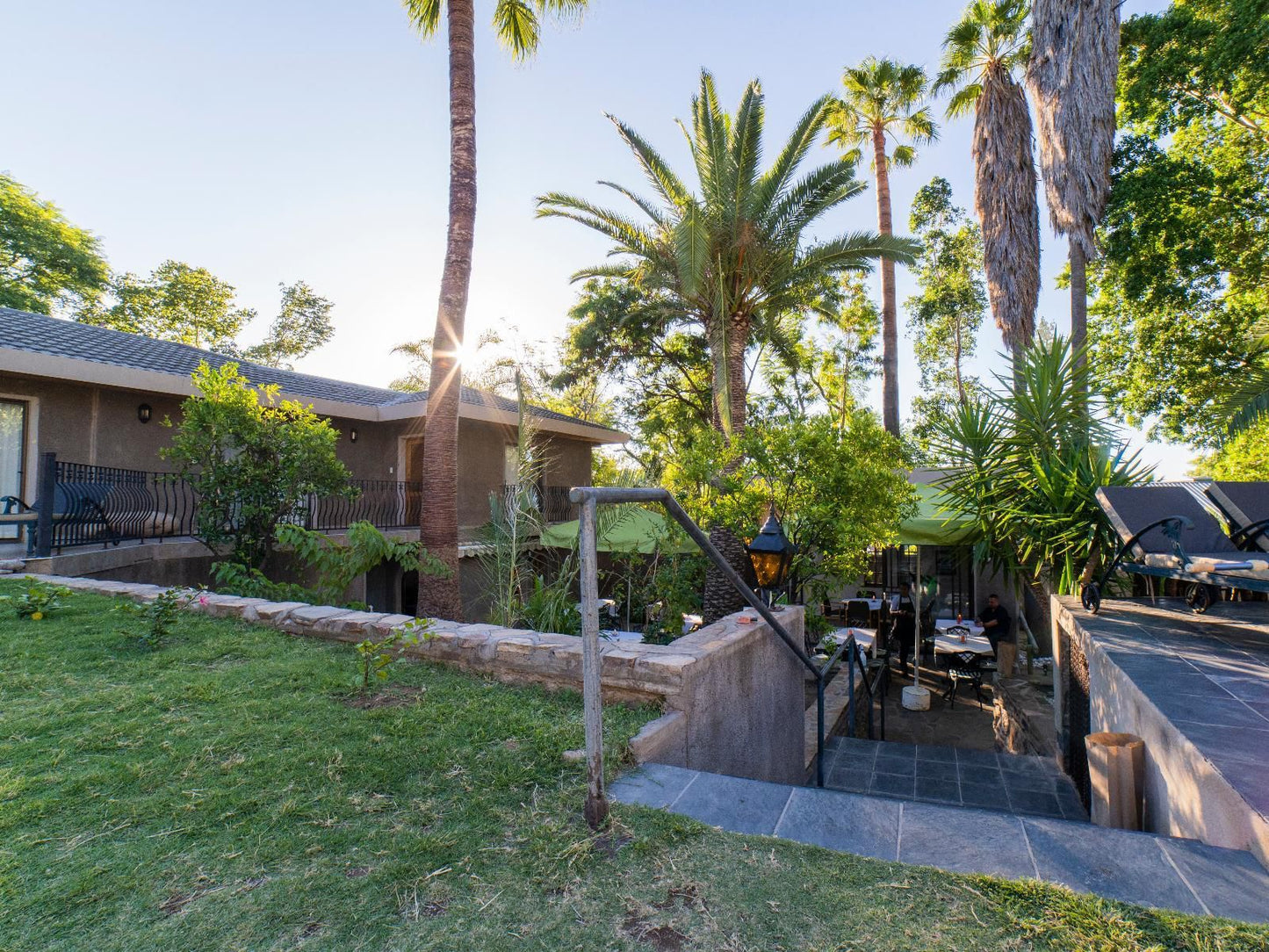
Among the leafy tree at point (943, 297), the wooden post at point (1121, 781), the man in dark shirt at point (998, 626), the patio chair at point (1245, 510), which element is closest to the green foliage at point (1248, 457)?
the man in dark shirt at point (998, 626)

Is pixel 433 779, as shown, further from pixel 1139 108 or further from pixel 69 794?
pixel 1139 108

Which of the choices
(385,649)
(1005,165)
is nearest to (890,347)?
(1005,165)

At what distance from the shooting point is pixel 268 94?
438 inches

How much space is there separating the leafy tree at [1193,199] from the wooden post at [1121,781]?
1199 cm

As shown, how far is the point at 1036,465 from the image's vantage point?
236 inches

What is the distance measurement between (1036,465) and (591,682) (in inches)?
219

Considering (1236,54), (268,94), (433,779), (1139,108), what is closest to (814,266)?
(1139,108)

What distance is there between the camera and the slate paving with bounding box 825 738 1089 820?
188 inches

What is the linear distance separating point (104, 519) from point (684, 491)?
7.85m

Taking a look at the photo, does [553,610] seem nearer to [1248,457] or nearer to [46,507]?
[46,507]

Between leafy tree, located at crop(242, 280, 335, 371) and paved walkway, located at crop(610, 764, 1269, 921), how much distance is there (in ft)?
100

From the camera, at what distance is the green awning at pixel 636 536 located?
28.8 feet

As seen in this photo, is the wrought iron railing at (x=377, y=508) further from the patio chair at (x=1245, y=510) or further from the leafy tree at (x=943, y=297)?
the leafy tree at (x=943, y=297)

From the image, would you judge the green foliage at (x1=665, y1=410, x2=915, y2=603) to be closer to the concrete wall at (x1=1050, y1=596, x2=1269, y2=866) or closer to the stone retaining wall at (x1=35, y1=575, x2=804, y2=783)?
the stone retaining wall at (x1=35, y1=575, x2=804, y2=783)
